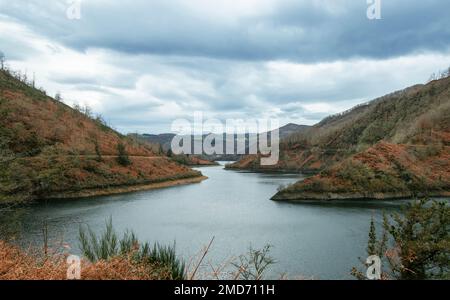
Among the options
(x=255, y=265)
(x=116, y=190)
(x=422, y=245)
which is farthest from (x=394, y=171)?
(x=255, y=265)

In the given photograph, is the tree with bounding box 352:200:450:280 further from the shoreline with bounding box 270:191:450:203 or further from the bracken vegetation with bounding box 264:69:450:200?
the shoreline with bounding box 270:191:450:203

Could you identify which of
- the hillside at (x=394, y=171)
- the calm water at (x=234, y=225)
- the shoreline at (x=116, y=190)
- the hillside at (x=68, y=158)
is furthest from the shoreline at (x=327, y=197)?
the hillside at (x=68, y=158)

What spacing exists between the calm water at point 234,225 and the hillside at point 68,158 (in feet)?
31.2

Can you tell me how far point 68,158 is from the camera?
74312 millimetres

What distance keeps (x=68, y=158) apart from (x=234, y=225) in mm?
51321

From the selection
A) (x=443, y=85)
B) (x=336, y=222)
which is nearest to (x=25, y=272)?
(x=336, y=222)

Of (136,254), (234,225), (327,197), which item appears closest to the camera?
(136,254)

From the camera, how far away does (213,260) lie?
22.3 meters

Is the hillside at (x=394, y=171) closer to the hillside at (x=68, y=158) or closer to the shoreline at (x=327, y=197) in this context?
the shoreline at (x=327, y=197)

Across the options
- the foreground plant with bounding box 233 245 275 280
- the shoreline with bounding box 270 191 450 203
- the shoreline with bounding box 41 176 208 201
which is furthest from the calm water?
the shoreline with bounding box 41 176 208 201

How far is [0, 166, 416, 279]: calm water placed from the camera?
23.1 metres

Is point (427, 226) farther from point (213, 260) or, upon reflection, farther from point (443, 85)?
point (443, 85)

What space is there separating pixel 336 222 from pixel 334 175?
25019 mm

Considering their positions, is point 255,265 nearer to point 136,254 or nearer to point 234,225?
point 136,254
